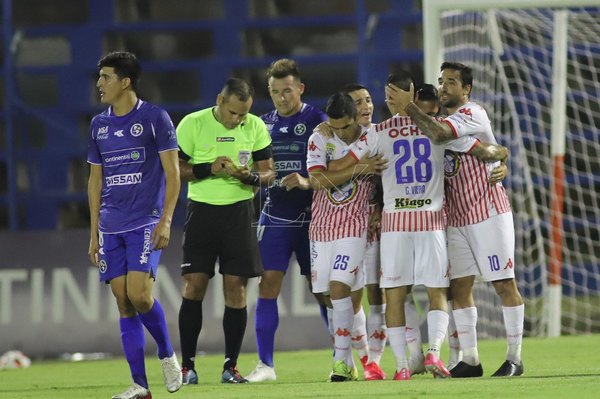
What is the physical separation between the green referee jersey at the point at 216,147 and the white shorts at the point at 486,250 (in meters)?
1.30

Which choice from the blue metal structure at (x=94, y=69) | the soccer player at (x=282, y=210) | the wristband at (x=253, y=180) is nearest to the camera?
the wristband at (x=253, y=180)

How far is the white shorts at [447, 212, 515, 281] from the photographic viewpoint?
6.68m

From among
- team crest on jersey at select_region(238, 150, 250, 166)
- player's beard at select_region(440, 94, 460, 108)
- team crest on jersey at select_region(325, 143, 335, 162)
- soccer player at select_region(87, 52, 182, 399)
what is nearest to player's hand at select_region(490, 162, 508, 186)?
player's beard at select_region(440, 94, 460, 108)

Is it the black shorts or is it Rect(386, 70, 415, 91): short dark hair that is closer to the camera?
Rect(386, 70, 415, 91): short dark hair

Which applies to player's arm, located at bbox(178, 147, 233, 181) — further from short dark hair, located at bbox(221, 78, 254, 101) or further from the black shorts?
short dark hair, located at bbox(221, 78, 254, 101)

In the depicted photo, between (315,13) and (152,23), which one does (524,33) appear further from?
(152,23)

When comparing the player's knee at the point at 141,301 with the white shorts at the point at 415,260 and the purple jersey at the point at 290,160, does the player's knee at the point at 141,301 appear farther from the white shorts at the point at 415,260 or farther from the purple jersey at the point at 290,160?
the purple jersey at the point at 290,160

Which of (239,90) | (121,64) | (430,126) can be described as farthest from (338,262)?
(121,64)

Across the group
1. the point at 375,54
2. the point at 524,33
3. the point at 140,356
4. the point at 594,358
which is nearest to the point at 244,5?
the point at 375,54

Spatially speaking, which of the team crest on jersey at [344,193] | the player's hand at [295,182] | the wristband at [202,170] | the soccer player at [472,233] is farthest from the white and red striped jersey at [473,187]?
the wristband at [202,170]

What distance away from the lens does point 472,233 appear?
6758 mm

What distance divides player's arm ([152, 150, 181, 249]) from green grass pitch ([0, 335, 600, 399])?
0.77 metres

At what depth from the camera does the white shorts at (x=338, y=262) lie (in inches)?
265

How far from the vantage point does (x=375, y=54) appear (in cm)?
1345
